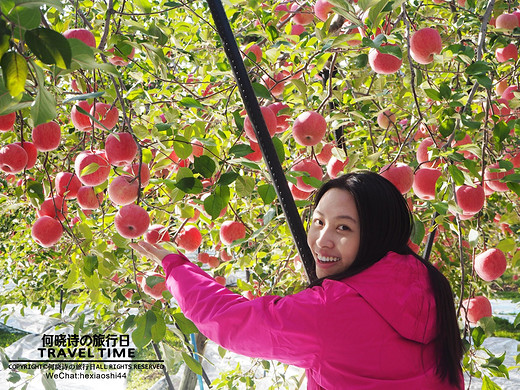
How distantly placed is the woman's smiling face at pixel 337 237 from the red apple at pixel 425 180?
341 mm

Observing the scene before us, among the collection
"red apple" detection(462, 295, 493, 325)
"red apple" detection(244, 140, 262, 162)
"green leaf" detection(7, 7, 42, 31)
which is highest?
"green leaf" detection(7, 7, 42, 31)

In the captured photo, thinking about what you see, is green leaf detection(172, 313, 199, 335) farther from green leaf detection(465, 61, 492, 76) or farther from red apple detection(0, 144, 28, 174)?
green leaf detection(465, 61, 492, 76)

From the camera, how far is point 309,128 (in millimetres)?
1089

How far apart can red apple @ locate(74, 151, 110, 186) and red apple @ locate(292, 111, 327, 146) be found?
0.41 metres

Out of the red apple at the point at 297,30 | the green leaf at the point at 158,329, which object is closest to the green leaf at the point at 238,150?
the green leaf at the point at 158,329

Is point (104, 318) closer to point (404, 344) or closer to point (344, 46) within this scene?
point (404, 344)

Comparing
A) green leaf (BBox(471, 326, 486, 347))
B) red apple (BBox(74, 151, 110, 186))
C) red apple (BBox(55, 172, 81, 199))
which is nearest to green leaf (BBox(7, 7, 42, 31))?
red apple (BBox(74, 151, 110, 186))

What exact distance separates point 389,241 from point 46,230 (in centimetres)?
72

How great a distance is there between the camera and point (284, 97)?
1.21m

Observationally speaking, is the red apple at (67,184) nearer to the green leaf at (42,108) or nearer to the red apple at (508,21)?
the green leaf at (42,108)

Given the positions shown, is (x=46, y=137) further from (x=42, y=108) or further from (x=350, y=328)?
(x=350, y=328)

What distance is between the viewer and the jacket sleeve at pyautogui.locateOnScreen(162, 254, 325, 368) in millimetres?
771

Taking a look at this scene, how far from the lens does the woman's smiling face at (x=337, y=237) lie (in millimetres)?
888

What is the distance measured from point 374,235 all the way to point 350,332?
200mm
